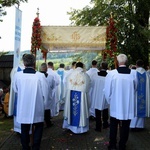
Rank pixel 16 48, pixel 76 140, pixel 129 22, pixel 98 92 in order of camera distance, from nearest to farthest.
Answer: pixel 76 140, pixel 16 48, pixel 98 92, pixel 129 22

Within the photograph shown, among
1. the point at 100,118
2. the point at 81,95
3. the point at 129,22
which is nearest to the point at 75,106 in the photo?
the point at 81,95

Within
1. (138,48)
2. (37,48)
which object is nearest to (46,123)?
(37,48)

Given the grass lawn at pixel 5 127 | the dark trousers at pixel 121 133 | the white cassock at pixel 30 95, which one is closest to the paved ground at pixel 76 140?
the grass lawn at pixel 5 127

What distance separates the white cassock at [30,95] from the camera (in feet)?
20.8

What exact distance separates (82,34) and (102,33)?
622 millimetres

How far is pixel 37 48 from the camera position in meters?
9.53

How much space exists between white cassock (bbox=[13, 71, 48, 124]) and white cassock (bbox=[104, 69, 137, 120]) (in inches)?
56.9

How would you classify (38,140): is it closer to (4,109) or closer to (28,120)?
(28,120)

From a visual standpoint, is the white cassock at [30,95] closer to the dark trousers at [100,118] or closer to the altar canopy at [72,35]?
the dark trousers at [100,118]

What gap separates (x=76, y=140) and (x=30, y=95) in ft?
7.23

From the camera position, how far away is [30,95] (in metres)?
6.37

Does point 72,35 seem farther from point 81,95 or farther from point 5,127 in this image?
point 5,127

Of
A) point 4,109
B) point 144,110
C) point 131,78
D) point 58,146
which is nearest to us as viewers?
point 131,78

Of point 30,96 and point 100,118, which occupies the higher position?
point 30,96
